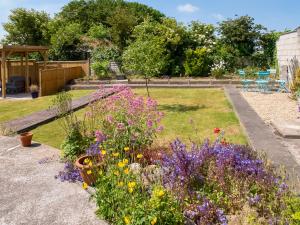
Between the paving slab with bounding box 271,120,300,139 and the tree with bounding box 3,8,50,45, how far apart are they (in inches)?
1194

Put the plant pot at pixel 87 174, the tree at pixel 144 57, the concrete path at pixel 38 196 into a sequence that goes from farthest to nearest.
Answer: the tree at pixel 144 57, the plant pot at pixel 87 174, the concrete path at pixel 38 196

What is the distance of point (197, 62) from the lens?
2217 centimetres

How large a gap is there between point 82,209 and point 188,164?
1606 mm

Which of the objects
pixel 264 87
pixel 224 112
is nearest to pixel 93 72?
pixel 264 87

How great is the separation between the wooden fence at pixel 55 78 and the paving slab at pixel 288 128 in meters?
12.8

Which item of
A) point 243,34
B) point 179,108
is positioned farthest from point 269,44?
point 179,108

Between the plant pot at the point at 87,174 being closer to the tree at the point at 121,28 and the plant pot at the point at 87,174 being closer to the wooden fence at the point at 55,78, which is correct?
the wooden fence at the point at 55,78

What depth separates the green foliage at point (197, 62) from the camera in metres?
22.1

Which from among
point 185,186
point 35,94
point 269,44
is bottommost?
point 185,186

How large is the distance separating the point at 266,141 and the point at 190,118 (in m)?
3.59

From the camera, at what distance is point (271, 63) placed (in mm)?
23250

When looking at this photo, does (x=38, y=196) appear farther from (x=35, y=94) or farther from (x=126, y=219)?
(x=35, y=94)

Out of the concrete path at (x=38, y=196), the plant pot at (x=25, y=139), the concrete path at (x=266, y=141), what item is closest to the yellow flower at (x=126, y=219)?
the concrete path at (x=38, y=196)

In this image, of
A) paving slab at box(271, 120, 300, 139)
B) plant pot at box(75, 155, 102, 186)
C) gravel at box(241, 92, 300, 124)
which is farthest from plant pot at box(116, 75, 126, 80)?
plant pot at box(75, 155, 102, 186)
